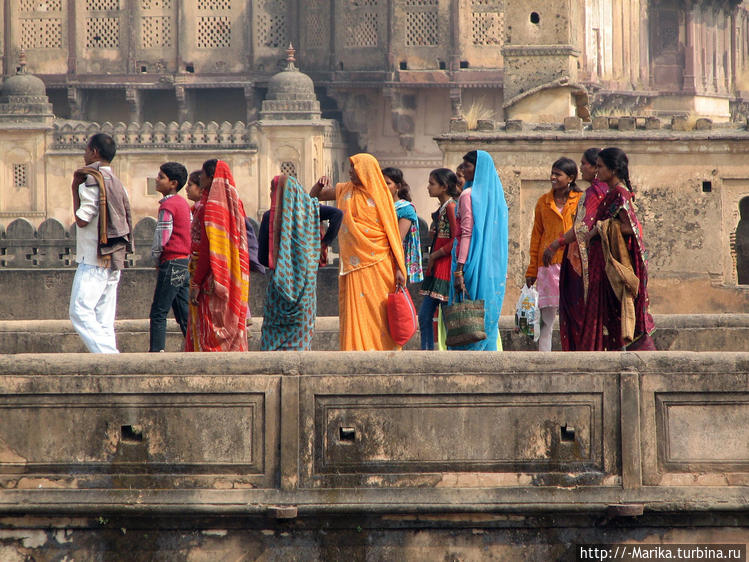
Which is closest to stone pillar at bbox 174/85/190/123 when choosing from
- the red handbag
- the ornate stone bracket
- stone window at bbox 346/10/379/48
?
the ornate stone bracket

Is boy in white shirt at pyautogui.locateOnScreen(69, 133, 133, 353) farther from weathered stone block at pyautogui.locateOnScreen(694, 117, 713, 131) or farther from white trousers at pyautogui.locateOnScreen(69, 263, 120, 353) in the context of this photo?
weathered stone block at pyautogui.locateOnScreen(694, 117, 713, 131)

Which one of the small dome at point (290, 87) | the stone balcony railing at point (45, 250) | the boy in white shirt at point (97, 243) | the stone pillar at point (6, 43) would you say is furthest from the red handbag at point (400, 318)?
the stone pillar at point (6, 43)

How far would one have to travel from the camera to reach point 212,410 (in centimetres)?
612

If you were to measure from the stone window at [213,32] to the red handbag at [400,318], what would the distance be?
2524 cm

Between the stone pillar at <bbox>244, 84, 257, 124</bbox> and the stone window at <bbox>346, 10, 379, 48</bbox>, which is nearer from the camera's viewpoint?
the stone window at <bbox>346, 10, 379, 48</bbox>

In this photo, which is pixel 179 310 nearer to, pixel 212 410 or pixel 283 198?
pixel 283 198

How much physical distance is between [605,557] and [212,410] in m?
1.88

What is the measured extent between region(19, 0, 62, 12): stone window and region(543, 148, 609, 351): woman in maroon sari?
27.0 meters

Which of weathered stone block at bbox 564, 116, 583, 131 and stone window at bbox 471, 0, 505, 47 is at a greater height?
stone window at bbox 471, 0, 505, 47

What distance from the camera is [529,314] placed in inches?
325

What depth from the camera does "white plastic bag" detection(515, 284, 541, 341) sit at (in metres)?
8.25

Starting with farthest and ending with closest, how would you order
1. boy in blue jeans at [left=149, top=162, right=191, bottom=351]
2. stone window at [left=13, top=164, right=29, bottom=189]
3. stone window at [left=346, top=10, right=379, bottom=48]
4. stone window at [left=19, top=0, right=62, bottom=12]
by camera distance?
stone window at [left=19, top=0, right=62, bottom=12] → stone window at [left=346, top=10, right=379, bottom=48] → stone window at [left=13, top=164, right=29, bottom=189] → boy in blue jeans at [left=149, top=162, right=191, bottom=351]

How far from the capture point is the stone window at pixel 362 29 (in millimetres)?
31312

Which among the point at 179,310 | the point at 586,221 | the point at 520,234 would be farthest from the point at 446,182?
the point at 520,234
